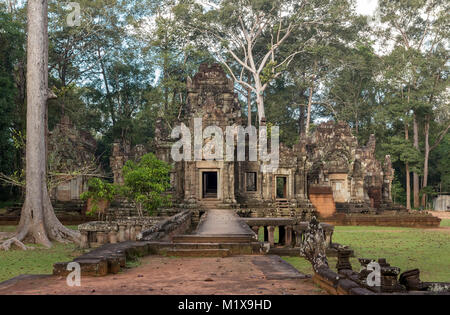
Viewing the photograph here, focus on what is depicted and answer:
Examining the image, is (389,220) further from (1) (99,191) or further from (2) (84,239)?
(2) (84,239)

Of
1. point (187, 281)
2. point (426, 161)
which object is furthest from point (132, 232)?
point (426, 161)

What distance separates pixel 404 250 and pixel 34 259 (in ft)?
34.0

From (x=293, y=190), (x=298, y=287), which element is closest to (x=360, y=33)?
(x=293, y=190)

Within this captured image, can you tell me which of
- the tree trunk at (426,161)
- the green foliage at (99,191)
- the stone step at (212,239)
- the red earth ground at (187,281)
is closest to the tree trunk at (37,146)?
the green foliage at (99,191)

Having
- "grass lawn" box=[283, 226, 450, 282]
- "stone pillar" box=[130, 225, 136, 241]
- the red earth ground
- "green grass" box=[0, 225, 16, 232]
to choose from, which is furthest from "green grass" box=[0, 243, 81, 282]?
"green grass" box=[0, 225, 16, 232]

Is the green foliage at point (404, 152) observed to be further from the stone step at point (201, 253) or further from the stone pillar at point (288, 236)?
the stone step at point (201, 253)

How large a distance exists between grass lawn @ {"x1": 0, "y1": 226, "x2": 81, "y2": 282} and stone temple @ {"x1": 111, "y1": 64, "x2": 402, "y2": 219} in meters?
10.0

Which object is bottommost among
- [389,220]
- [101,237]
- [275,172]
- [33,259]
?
[389,220]

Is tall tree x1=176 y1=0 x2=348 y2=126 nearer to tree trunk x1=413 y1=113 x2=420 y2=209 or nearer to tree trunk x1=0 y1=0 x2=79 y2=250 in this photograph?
tree trunk x1=413 y1=113 x2=420 y2=209

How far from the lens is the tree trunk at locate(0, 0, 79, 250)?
14430 millimetres

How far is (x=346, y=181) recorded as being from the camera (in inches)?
1131

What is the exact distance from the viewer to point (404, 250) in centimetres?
1384

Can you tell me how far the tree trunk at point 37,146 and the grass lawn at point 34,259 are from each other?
25.1 inches

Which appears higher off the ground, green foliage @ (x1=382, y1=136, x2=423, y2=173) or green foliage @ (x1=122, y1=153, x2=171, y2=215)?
green foliage @ (x1=382, y1=136, x2=423, y2=173)
